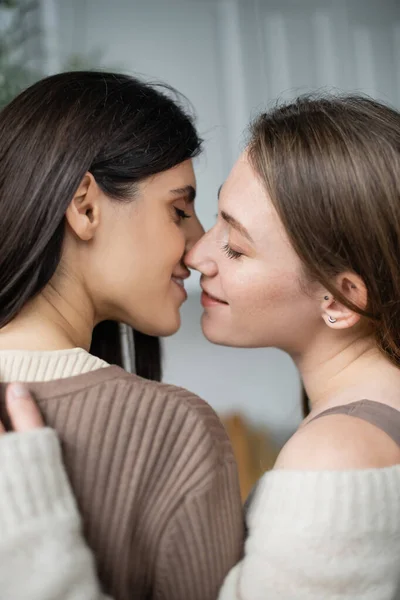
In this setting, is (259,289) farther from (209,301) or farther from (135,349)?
(135,349)

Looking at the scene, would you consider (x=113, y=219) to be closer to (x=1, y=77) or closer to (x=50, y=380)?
(x=50, y=380)

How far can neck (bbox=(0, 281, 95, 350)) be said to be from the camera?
1249 mm

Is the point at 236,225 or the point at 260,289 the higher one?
the point at 236,225

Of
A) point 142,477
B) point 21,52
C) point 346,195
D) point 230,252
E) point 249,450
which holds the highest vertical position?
point 21,52

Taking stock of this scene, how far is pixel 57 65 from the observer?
2.65 m

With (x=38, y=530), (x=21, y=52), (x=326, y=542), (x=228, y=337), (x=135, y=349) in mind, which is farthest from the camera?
(x=21, y=52)

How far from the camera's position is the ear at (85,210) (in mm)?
1325

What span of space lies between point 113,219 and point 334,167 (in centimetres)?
39

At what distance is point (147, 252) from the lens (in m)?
1.46

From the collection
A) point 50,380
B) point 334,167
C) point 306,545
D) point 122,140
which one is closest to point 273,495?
point 306,545

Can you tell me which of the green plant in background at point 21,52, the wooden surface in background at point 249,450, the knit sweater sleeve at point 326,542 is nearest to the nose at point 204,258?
the knit sweater sleeve at point 326,542

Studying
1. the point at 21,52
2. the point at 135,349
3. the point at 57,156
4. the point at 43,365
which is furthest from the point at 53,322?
the point at 21,52

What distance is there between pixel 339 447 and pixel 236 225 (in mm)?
464

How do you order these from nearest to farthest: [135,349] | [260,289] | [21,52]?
[260,289], [135,349], [21,52]
